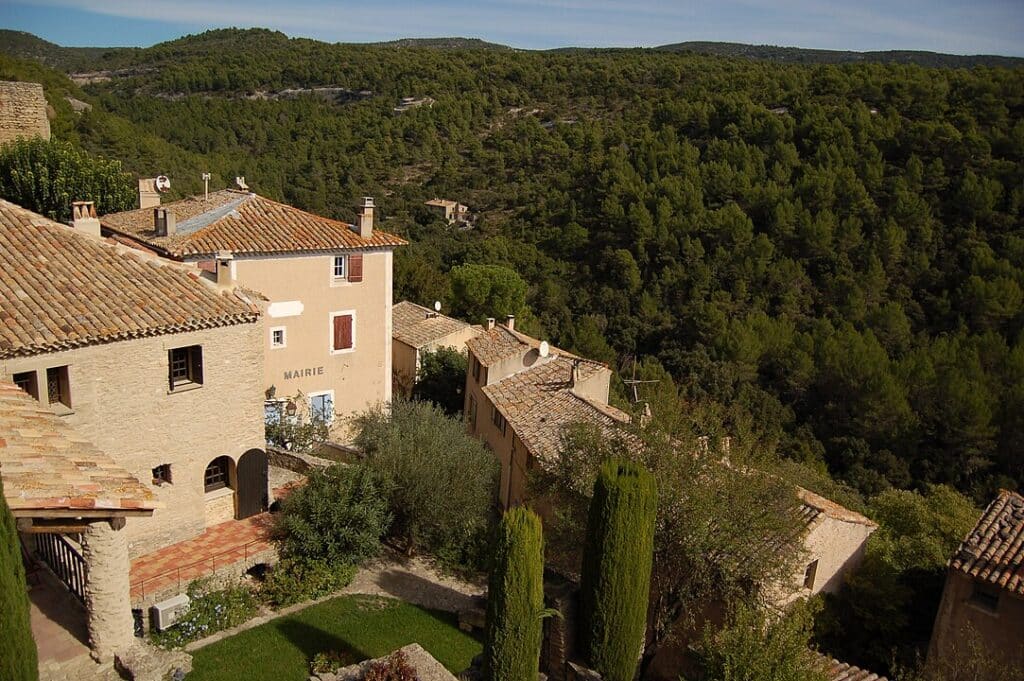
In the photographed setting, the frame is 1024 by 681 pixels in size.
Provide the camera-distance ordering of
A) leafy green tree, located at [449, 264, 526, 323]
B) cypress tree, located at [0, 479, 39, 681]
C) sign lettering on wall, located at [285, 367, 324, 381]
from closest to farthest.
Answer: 1. cypress tree, located at [0, 479, 39, 681]
2. sign lettering on wall, located at [285, 367, 324, 381]
3. leafy green tree, located at [449, 264, 526, 323]

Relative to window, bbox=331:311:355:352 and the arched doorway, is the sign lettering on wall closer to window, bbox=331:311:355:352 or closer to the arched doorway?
window, bbox=331:311:355:352

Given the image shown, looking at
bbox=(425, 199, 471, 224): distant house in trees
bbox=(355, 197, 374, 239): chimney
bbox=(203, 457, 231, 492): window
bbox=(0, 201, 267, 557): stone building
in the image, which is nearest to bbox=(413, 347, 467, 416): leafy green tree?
bbox=(355, 197, 374, 239): chimney

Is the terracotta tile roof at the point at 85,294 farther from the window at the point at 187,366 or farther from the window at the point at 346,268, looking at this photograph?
the window at the point at 346,268

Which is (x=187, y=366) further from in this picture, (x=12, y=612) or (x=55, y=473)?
(x=12, y=612)

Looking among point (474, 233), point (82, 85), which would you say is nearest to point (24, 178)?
point (474, 233)

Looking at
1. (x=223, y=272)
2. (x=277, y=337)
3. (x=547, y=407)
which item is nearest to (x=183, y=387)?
(x=223, y=272)

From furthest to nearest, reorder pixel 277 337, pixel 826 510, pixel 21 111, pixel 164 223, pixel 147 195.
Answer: pixel 21 111
pixel 147 195
pixel 277 337
pixel 164 223
pixel 826 510
